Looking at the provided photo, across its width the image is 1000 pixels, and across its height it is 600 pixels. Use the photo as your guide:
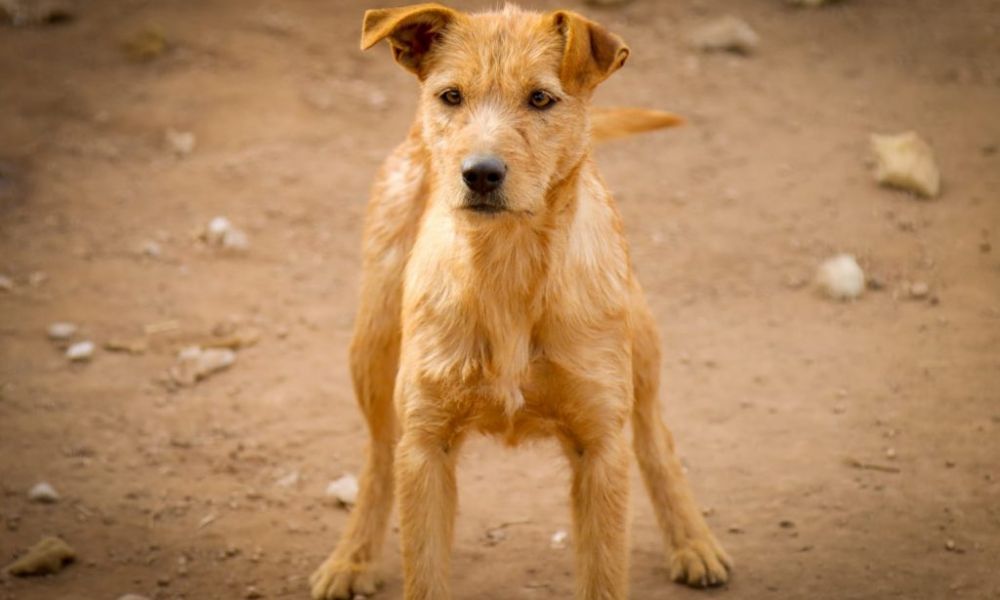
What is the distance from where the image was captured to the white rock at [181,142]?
10133mm

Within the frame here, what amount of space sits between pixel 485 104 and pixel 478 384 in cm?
106

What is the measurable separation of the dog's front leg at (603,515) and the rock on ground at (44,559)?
8.02 feet

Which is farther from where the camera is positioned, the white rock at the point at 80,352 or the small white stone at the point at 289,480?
the white rock at the point at 80,352

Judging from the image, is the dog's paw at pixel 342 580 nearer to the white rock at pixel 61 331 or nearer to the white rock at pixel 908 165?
the white rock at pixel 61 331

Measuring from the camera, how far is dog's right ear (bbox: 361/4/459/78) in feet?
15.8

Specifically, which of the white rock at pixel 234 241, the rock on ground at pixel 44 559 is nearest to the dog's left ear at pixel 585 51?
the rock on ground at pixel 44 559

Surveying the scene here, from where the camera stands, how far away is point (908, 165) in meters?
8.87

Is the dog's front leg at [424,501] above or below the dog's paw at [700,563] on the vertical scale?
above

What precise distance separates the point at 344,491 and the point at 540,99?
266cm

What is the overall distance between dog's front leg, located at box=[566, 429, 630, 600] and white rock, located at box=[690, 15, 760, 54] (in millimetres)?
6721

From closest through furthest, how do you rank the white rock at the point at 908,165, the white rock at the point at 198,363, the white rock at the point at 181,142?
the white rock at the point at 198,363 < the white rock at the point at 908,165 < the white rock at the point at 181,142

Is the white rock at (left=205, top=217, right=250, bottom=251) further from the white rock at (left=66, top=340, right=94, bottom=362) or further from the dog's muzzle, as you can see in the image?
the dog's muzzle

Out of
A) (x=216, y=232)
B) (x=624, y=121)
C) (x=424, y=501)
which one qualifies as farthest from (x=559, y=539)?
(x=216, y=232)

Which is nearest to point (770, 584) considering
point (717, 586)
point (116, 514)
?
point (717, 586)
